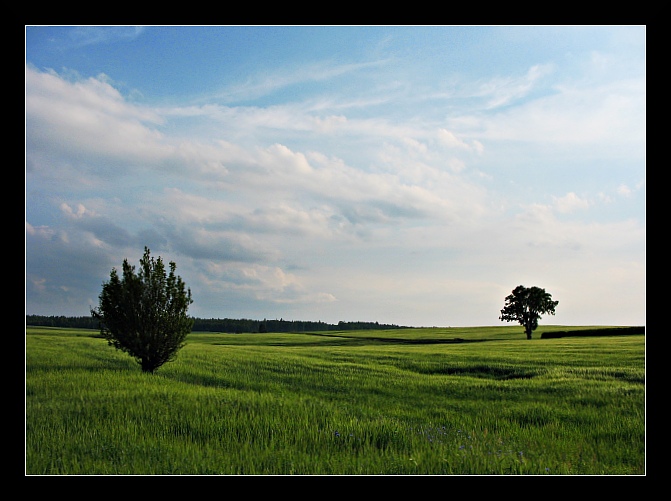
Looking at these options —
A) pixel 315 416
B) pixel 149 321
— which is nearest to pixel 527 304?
pixel 315 416

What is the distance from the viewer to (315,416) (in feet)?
24.7

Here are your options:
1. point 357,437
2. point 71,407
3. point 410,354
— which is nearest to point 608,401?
point 357,437

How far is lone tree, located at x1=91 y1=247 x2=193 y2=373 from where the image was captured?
9883 mm

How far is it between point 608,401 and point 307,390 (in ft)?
18.0

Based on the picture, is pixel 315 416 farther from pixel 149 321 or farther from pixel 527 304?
pixel 527 304

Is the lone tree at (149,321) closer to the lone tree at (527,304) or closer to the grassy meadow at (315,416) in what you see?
the grassy meadow at (315,416)

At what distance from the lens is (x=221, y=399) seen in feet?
26.8

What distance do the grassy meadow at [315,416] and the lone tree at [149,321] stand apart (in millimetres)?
414

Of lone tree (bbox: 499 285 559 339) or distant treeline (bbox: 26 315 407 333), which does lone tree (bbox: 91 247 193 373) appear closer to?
distant treeline (bbox: 26 315 407 333)

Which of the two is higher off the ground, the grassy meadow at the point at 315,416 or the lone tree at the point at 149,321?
the lone tree at the point at 149,321


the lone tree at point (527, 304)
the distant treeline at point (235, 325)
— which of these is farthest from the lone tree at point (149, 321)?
the lone tree at point (527, 304)

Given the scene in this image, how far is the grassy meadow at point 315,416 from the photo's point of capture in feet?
20.4
